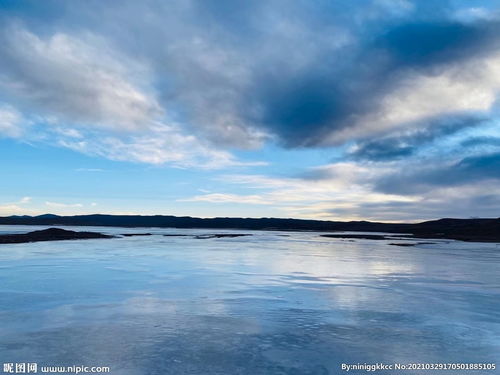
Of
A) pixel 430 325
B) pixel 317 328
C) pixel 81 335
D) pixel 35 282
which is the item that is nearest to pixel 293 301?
pixel 317 328

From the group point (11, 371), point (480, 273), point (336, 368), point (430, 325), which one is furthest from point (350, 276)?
point (11, 371)

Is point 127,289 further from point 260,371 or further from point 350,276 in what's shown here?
point 350,276

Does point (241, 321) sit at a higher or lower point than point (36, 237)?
lower

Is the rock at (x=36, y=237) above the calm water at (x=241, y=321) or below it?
above

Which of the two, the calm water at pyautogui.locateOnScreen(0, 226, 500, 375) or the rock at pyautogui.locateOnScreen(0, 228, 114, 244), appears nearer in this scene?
the calm water at pyautogui.locateOnScreen(0, 226, 500, 375)

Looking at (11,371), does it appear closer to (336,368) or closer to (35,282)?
(336,368)

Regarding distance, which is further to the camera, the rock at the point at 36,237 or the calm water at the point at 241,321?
the rock at the point at 36,237

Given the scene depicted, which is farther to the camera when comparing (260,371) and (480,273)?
(480,273)

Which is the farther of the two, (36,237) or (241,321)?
(36,237)

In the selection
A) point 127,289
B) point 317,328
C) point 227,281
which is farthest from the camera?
point 227,281

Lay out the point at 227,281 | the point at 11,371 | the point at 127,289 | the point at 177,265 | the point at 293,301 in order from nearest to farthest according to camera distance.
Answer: the point at 11,371
the point at 293,301
the point at 127,289
the point at 227,281
the point at 177,265

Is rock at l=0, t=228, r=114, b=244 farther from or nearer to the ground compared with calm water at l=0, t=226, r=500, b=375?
farther from the ground

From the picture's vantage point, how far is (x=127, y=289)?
1501 cm

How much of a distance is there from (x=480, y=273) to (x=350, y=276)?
8059 millimetres
